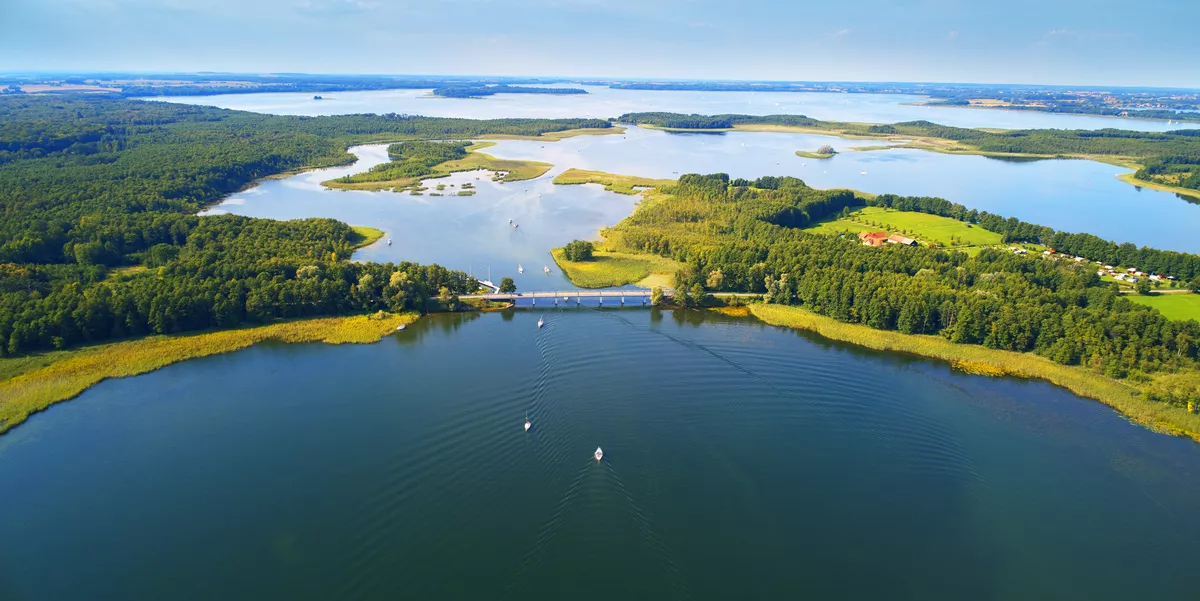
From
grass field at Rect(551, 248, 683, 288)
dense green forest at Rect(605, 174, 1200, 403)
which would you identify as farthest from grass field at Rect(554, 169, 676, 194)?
grass field at Rect(551, 248, 683, 288)

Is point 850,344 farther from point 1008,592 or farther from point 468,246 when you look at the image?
point 468,246

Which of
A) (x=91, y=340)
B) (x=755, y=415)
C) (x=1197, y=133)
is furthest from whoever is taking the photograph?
(x=1197, y=133)

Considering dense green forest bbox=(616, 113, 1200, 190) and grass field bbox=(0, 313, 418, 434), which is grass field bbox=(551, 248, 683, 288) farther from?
dense green forest bbox=(616, 113, 1200, 190)

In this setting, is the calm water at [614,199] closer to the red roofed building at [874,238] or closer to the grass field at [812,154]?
the grass field at [812,154]

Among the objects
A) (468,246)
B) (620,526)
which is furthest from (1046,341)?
(468,246)

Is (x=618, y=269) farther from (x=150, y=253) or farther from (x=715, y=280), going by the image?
(x=150, y=253)

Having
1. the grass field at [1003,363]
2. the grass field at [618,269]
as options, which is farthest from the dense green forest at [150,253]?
the grass field at [1003,363]
